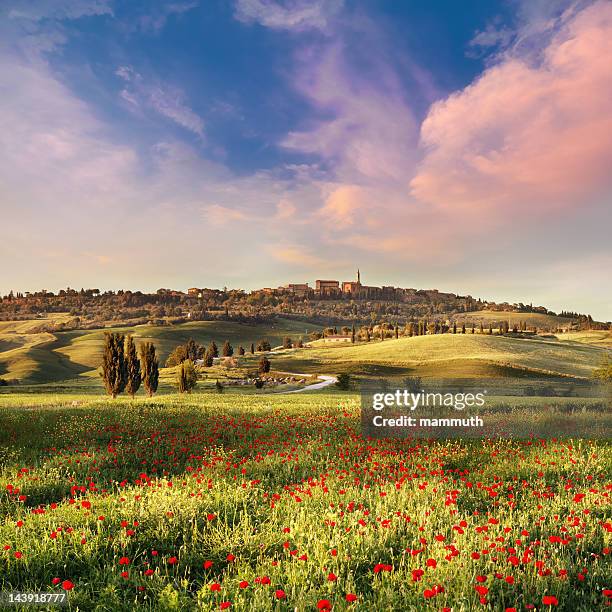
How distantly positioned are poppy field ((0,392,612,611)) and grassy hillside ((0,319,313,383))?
105 m

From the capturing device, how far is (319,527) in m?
6.58

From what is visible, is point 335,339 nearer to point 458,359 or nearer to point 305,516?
point 458,359

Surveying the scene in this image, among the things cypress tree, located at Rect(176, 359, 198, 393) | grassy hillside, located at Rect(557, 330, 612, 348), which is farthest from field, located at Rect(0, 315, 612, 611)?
grassy hillside, located at Rect(557, 330, 612, 348)

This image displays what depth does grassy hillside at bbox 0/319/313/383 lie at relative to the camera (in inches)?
4350

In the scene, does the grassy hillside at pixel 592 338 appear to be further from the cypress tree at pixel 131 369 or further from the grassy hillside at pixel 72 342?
the cypress tree at pixel 131 369

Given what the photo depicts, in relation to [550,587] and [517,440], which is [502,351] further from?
[550,587]

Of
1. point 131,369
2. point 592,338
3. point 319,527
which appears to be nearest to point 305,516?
point 319,527

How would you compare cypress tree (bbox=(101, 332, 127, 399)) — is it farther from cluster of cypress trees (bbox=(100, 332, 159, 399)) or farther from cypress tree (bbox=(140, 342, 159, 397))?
cypress tree (bbox=(140, 342, 159, 397))

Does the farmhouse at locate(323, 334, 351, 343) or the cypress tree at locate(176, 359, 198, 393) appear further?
the farmhouse at locate(323, 334, 351, 343)

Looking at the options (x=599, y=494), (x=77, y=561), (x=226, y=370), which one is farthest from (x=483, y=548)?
(x=226, y=370)

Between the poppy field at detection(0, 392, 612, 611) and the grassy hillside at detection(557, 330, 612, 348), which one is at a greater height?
the poppy field at detection(0, 392, 612, 611)

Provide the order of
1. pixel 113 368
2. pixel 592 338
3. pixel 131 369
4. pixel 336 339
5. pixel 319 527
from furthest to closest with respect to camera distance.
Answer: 1. pixel 336 339
2. pixel 592 338
3. pixel 131 369
4. pixel 113 368
5. pixel 319 527

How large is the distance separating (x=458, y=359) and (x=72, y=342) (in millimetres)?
124310

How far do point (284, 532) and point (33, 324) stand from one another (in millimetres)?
216010
